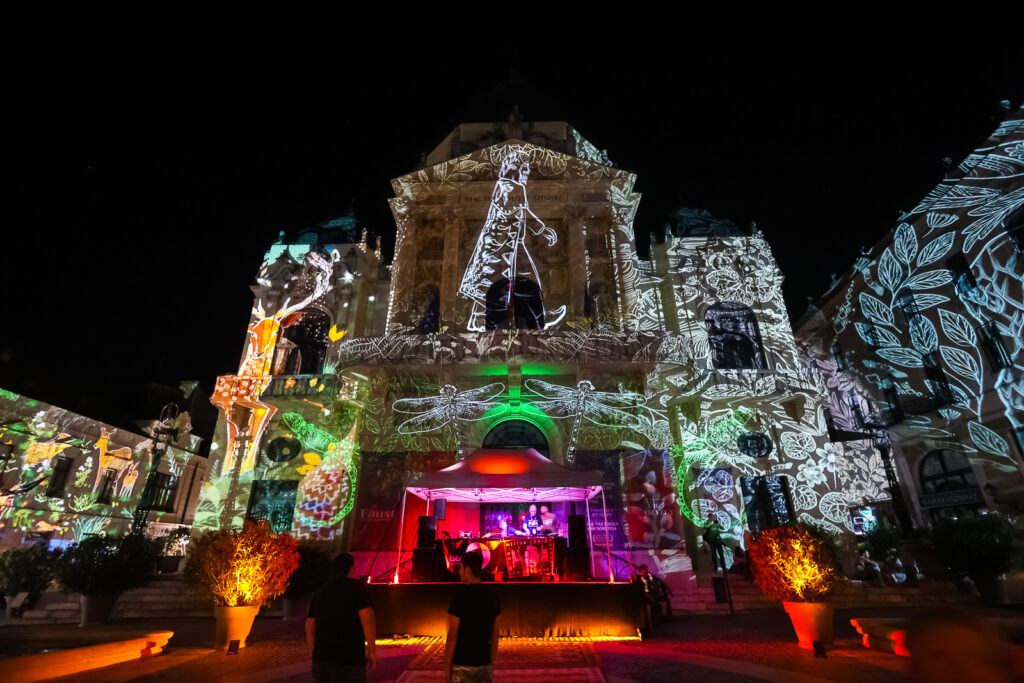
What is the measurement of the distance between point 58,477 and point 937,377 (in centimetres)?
3966

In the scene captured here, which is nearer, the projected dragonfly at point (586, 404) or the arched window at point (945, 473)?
the projected dragonfly at point (586, 404)

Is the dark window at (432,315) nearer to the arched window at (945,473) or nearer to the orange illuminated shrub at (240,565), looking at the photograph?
the orange illuminated shrub at (240,565)

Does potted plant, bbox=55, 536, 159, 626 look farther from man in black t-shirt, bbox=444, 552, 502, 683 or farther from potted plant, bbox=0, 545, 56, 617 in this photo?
man in black t-shirt, bbox=444, 552, 502, 683

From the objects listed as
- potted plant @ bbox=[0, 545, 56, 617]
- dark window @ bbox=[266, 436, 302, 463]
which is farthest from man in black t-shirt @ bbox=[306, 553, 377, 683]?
dark window @ bbox=[266, 436, 302, 463]

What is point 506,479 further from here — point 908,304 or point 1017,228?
point 908,304

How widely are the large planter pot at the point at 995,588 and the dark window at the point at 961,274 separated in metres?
10.7

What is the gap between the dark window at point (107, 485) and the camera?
24.1 m

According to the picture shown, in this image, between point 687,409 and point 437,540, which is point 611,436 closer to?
point 687,409

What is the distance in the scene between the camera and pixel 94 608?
38.7ft

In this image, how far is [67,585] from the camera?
38.7ft

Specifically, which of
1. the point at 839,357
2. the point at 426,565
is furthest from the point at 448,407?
the point at 839,357

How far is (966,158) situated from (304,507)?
26.2 m

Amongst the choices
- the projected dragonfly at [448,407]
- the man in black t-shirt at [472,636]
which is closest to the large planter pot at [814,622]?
the man in black t-shirt at [472,636]

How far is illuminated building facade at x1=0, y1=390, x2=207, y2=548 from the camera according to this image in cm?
1970
